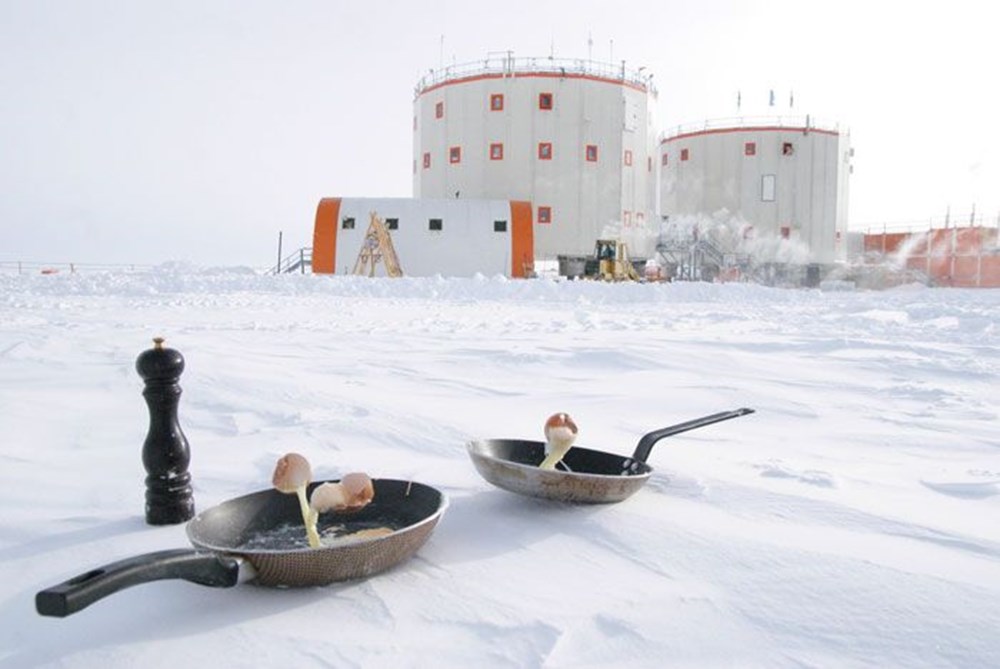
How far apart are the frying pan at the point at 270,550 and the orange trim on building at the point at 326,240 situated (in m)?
23.9

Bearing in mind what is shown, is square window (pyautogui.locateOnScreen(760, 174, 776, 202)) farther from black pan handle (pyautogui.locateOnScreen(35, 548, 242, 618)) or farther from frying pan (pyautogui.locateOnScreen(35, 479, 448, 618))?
black pan handle (pyautogui.locateOnScreen(35, 548, 242, 618))

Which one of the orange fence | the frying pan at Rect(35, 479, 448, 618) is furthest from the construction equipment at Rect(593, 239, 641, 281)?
the frying pan at Rect(35, 479, 448, 618)

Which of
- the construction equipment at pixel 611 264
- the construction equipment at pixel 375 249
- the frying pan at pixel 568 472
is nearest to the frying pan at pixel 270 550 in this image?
the frying pan at pixel 568 472

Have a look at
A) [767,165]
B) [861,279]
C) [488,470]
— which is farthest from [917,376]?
[861,279]

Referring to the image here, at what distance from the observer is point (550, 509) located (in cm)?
234

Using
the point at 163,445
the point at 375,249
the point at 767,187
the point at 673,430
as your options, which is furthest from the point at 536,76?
the point at 163,445

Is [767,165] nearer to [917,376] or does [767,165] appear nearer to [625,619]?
[917,376]

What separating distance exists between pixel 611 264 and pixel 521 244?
311 cm

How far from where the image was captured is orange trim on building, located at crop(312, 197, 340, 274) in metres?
25.4

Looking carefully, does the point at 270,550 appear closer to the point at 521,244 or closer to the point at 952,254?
the point at 521,244

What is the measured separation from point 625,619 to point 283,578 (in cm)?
76

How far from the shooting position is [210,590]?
5.66 ft

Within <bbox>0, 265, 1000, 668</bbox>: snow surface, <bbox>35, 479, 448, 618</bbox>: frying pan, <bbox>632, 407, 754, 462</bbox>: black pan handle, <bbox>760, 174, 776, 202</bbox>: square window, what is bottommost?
<bbox>0, 265, 1000, 668</bbox>: snow surface

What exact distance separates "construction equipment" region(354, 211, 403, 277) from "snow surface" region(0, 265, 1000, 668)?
18.3m
